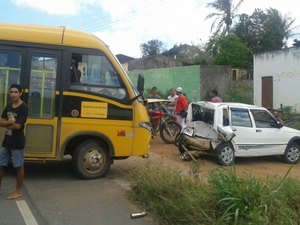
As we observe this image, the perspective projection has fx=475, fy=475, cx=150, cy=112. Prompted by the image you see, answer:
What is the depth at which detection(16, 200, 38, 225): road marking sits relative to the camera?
6.09 m

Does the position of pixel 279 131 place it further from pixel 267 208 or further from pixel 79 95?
pixel 267 208

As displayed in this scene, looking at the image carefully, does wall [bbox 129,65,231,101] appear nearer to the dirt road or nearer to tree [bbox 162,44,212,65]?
tree [bbox 162,44,212,65]

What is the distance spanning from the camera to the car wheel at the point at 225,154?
11.3 meters

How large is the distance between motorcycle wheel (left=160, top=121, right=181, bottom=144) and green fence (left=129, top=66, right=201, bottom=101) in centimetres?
1386

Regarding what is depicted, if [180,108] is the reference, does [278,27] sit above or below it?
above

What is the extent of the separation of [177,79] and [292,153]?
61.6 feet

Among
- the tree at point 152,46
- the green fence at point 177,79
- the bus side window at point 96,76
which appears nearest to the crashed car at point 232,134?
the bus side window at point 96,76

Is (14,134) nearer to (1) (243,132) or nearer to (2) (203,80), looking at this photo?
(1) (243,132)

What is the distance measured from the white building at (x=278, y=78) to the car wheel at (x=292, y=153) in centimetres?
1194

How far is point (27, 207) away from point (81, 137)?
2.20 meters

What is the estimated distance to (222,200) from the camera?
5613 millimetres

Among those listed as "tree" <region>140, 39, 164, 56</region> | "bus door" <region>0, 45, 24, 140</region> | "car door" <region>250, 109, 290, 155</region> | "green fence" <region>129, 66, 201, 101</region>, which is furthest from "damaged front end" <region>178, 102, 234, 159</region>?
"tree" <region>140, 39, 164, 56</region>

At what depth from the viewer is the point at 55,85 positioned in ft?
27.8

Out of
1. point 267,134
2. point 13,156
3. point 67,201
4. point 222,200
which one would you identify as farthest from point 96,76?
point 267,134
